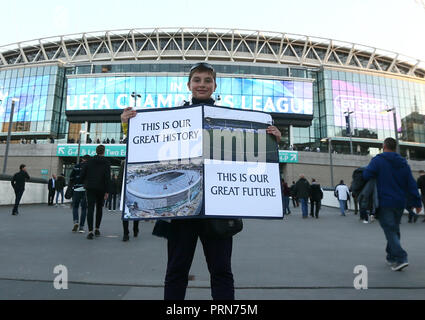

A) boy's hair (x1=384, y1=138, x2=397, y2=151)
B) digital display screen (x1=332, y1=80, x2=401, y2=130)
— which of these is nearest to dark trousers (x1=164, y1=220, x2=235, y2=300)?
boy's hair (x1=384, y1=138, x2=397, y2=151)

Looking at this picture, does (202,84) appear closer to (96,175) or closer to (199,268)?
(199,268)

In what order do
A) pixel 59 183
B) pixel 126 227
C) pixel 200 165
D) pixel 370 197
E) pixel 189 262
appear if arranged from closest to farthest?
pixel 189 262 → pixel 200 165 → pixel 370 197 → pixel 126 227 → pixel 59 183

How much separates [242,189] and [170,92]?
42.7 m

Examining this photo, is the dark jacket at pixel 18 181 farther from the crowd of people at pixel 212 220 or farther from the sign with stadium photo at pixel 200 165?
the sign with stadium photo at pixel 200 165

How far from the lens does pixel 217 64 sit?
45.9 m

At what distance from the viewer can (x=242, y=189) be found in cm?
211

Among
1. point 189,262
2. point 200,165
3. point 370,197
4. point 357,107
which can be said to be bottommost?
point 189,262

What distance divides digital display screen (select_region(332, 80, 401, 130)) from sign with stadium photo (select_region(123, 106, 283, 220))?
49068 mm

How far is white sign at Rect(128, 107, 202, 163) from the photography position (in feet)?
→ 6.95

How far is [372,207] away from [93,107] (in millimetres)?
44179

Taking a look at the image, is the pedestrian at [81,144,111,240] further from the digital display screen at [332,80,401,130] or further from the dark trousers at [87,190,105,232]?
the digital display screen at [332,80,401,130]

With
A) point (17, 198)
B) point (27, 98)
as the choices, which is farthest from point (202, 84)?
point (27, 98)
